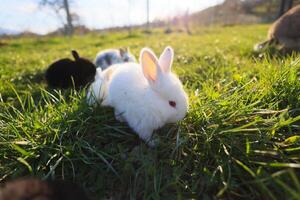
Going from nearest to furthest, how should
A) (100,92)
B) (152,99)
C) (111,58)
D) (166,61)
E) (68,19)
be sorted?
(152,99)
(166,61)
(100,92)
(111,58)
(68,19)

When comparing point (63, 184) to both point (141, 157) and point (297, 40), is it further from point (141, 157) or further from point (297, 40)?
point (297, 40)

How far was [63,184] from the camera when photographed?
1.26m

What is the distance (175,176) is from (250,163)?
464mm

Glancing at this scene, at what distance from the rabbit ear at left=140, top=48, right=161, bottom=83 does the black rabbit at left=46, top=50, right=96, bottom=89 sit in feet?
5.50

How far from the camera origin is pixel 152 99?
6.41 ft

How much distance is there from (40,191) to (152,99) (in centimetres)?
104

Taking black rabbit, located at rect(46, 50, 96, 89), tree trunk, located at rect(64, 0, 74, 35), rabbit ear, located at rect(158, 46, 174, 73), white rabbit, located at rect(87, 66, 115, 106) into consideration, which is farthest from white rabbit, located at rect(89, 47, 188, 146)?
tree trunk, located at rect(64, 0, 74, 35)

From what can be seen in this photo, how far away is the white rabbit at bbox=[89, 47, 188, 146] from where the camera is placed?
194 centimetres

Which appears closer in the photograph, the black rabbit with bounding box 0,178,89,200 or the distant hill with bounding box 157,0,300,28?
the black rabbit with bounding box 0,178,89,200

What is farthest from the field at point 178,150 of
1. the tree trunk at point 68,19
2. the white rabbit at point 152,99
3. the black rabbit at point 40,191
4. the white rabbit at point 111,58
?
the tree trunk at point 68,19

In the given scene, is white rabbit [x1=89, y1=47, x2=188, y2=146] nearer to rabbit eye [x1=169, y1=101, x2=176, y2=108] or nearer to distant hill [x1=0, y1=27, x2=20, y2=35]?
rabbit eye [x1=169, y1=101, x2=176, y2=108]

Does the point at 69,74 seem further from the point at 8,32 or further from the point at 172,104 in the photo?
the point at 8,32

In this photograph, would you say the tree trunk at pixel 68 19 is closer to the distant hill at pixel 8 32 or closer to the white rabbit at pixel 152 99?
the distant hill at pixel 8 32

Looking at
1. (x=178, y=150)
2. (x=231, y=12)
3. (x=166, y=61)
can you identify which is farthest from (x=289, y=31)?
(x=231, y=12)
